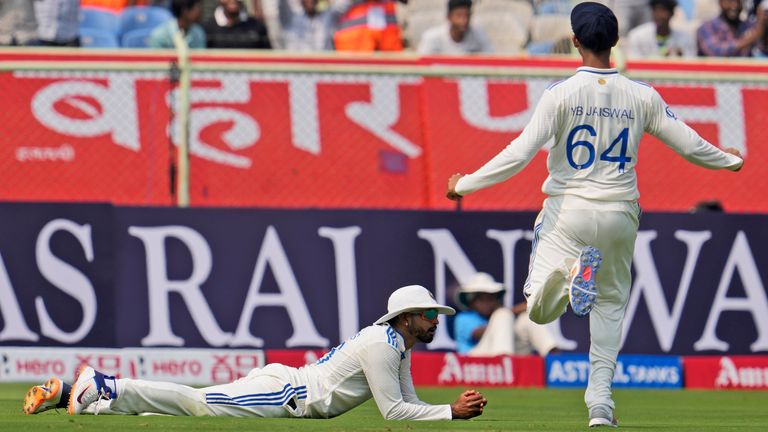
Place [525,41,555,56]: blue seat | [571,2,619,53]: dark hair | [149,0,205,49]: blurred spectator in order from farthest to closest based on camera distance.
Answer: [525,41,555,56]: blue seat, [149,0,205,49]: blurred spectator, [571,2,619,53]: dark hair

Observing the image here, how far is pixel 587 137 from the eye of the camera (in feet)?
26.4

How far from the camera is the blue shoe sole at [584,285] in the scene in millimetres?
7867

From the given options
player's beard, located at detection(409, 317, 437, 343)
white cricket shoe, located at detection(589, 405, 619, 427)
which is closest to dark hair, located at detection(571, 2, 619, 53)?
player's beard, located at detection(409, 317, 437, 343)

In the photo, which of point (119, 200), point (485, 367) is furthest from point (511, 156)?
point (119, 200)

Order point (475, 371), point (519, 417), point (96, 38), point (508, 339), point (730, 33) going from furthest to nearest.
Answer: point (730, 33)
point (96, 38)
point (508, 339)
point (475, 371)
point (519, 417)

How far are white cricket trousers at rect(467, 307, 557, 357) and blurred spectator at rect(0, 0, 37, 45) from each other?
586 cm

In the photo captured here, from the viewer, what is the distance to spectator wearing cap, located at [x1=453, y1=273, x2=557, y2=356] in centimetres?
1485

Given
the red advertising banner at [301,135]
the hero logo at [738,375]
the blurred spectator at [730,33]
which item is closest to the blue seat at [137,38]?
the red advertising banner at [301,135]

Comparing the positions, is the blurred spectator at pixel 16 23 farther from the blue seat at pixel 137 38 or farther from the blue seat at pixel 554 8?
Result: the blue seat at pixel 554 8

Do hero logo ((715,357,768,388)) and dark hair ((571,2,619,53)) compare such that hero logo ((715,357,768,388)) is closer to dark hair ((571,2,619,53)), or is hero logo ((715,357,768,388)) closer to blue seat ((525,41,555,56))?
blue seat ((525,41,555,56))

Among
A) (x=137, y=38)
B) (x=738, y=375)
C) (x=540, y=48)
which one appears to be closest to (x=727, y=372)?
(x=738, y=375)

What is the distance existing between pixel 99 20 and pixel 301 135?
9.05ft

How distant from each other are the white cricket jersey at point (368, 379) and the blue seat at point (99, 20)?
31.2ft

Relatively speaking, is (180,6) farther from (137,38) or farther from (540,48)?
(540,48)
